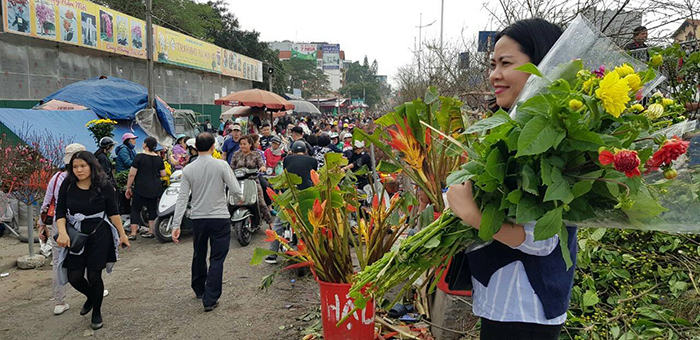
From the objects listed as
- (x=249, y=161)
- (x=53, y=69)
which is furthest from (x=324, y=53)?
(x=249, y=161)

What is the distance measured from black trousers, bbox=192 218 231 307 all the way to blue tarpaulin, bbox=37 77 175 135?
855 centimetres

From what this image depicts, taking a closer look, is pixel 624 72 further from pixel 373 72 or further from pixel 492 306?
pixel 373 72

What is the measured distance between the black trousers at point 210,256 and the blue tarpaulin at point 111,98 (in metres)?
8.55

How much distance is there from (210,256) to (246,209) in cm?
227

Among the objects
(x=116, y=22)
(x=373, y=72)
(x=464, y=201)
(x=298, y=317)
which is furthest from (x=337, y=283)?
(x=373, y=72)

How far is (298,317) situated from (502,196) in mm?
3392

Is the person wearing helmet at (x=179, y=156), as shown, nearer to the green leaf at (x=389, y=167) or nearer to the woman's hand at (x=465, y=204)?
the green leaf at (x=389, y=167)

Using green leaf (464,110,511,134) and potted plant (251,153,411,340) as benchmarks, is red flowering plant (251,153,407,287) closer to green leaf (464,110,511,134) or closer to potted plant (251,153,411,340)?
potted plant (251,153,411,340)

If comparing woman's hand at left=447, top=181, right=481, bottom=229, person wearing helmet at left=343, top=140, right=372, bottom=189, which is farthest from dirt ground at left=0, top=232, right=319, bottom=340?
woman's hand at left=447, top=181, right=481, bottom=229

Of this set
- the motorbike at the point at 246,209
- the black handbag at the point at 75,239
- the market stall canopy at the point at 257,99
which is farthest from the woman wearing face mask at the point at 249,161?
the market stall canopy at the point at 257,99

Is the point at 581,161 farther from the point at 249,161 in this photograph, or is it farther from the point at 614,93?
the point at 249,161

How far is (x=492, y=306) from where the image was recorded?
1613 millimetres

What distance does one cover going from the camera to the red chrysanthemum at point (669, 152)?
45.7 inches

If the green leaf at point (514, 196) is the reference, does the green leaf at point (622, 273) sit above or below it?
below
